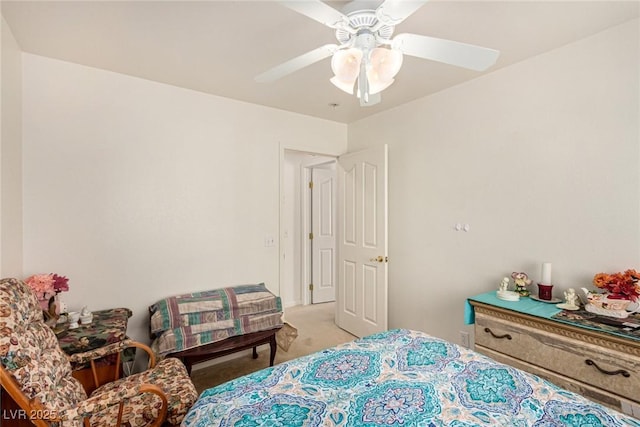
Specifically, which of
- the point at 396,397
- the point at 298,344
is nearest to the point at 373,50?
the point at 396,397

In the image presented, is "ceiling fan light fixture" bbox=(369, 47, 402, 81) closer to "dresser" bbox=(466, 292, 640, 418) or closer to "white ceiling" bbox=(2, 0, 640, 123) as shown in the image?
"white ceiling" bbox=(2, 0, 640, 123)

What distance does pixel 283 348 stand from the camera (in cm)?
301

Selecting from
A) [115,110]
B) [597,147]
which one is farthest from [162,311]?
[597,147]

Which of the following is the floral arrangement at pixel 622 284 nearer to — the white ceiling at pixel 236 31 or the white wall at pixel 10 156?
the white ceiling at pixel 236 31

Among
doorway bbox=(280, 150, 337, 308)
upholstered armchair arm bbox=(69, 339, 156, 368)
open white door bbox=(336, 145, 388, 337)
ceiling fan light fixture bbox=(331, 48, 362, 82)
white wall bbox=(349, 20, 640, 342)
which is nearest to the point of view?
ceiling fan light fixture bbox=(331, 48, 362, 82)

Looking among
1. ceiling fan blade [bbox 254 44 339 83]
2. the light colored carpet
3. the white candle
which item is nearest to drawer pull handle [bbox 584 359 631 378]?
the white candle

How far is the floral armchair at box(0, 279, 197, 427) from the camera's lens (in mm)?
1201

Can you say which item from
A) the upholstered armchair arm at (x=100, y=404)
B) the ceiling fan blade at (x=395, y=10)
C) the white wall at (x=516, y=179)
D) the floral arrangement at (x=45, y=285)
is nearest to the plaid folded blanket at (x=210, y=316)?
the floral arrangement at (x=45, y=285)

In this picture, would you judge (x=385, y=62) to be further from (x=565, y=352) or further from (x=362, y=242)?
(x=362, y=242)

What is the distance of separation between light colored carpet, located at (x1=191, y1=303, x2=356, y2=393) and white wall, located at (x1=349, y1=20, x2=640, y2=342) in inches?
30.8

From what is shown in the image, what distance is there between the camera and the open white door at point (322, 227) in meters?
4.82

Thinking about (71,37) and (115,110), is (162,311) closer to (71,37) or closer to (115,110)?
(115,110)

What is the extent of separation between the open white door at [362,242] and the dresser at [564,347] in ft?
3.86

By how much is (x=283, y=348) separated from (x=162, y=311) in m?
1.21
